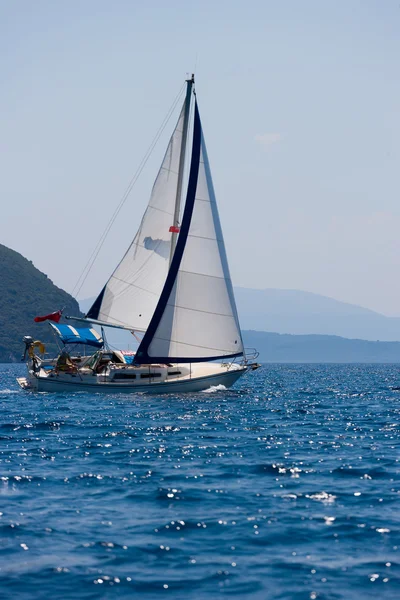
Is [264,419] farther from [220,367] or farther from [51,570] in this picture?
[51,570]

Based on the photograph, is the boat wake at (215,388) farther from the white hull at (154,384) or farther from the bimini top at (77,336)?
the bimini top at (77,336)

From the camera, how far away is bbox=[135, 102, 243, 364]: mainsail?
46.1m

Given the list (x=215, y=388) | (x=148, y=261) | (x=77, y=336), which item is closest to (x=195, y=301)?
(x=148, y=261)

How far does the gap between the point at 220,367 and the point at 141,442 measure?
79.2ft

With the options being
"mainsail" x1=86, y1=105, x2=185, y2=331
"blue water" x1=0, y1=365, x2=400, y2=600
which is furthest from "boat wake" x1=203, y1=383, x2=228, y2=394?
"blue water" x1=0, y1=365, x2=400, y2=600

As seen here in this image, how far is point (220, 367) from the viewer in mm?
51438

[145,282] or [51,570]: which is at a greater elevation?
[145,282]

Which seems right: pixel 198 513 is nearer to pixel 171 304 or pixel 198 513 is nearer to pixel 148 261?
pixel 171 304

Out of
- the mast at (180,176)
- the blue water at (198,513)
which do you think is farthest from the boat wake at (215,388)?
the blue water at (198,513)

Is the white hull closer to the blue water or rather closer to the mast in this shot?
the mast

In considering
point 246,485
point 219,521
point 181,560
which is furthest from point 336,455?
point 181,560

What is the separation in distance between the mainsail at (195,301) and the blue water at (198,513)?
14519 millimetres

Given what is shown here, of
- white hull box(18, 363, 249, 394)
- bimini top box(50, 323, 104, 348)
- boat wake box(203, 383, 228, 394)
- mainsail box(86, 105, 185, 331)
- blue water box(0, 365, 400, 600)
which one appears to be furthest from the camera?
bimini top box(50, 323, 104, 348)

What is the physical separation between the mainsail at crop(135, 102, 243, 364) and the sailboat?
55mm
